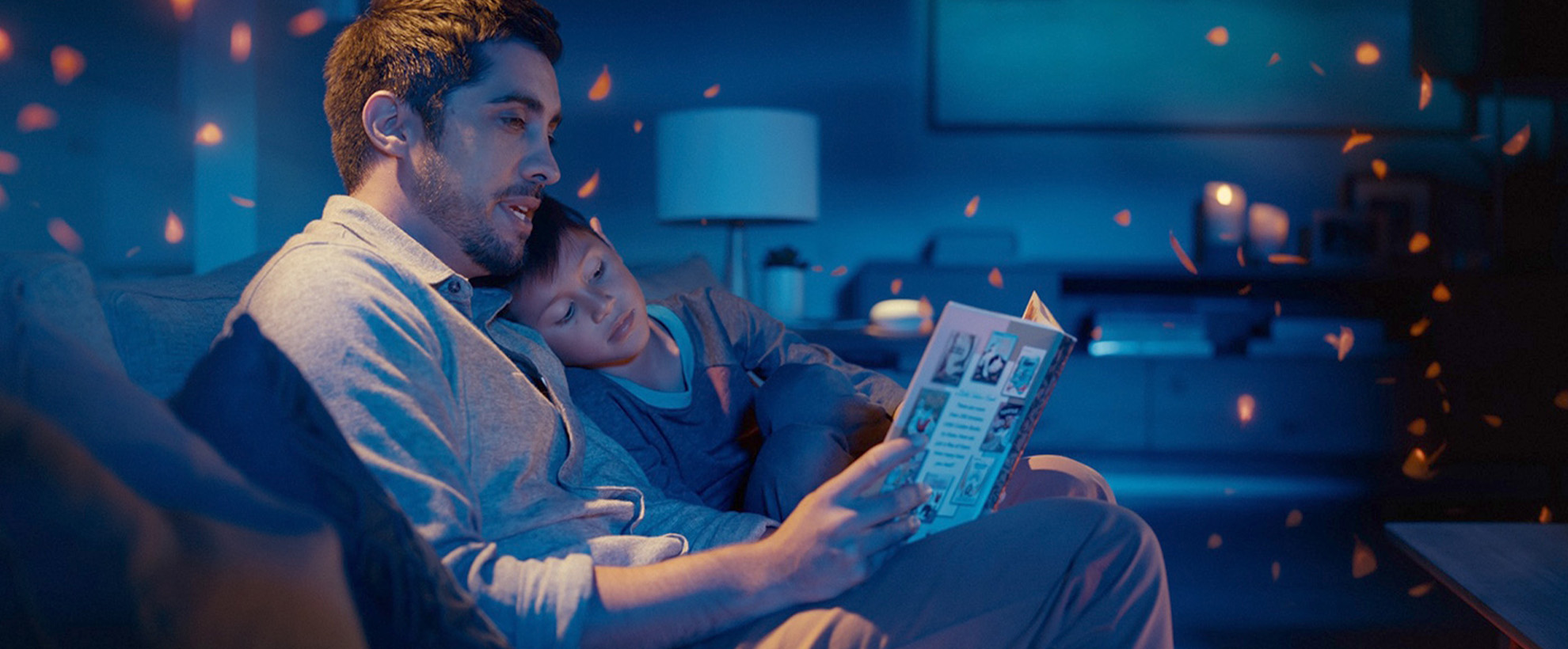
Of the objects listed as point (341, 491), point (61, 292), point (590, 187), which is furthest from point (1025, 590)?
point (590, 187)

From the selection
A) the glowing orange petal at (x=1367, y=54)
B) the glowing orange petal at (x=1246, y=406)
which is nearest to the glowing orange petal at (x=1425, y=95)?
the glowing orange petal at (x=1367, y=54)

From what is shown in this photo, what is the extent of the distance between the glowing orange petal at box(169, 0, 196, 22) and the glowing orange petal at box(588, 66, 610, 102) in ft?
4.52

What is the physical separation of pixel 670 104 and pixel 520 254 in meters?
2.28

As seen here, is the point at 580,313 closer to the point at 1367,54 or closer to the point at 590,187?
the point at 590,187

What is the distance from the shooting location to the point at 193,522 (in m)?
0.43

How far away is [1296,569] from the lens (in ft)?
7.22

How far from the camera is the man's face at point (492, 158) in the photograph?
3.59 ft

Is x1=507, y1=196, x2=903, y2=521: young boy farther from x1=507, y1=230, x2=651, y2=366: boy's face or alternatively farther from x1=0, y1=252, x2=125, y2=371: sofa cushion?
x1=0, y1=252, x2=125, y2=371: sofa cushion

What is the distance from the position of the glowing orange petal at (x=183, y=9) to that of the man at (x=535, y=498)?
1328mm

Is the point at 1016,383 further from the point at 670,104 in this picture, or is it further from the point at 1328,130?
the point at 1328,130

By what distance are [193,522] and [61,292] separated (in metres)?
0.40

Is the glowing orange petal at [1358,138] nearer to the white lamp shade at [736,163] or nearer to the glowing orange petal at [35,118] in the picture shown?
the white lamp shade at [736,163]

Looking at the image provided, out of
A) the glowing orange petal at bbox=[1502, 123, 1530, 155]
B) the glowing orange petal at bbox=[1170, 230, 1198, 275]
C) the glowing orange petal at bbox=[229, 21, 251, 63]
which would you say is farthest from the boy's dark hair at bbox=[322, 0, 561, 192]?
the glowing orange petal at bbox=[1502, 123, 1530, 155]

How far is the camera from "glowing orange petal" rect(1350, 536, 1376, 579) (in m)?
2.17
